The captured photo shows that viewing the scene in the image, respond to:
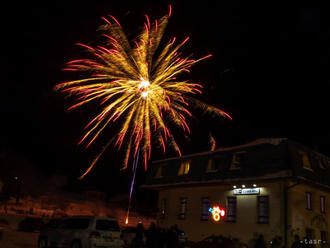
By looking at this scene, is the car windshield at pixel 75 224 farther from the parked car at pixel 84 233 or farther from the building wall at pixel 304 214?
the building wall at pixel 304 214

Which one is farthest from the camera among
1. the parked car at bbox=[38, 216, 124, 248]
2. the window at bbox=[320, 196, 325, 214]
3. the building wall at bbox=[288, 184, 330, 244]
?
the window at bbox=[320, 196, 325, 214]

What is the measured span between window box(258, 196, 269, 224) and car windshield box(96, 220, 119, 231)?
36.7 ft

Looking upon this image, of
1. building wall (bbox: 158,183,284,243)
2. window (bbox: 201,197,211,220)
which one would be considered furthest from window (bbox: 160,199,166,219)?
window (bbox: 201,197,211,220)

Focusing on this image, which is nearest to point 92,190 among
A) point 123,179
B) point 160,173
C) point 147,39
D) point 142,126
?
point 123,179

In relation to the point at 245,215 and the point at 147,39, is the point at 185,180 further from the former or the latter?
the point at 147,39

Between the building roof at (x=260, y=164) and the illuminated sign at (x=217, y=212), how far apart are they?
1.91m

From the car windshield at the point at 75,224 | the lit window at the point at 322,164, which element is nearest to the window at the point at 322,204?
the lit window at the point at 322,164

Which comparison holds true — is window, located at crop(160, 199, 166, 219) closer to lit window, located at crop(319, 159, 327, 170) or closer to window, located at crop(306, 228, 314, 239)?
window, located at crop(306, 228, 314, 239)

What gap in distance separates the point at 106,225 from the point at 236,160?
1286 centimetres

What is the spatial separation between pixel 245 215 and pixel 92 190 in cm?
4754

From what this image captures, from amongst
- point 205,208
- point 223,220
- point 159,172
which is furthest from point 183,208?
point 223,220

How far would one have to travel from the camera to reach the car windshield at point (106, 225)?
13.9 metres

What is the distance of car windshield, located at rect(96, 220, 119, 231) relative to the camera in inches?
549

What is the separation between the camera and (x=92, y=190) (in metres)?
66.0
